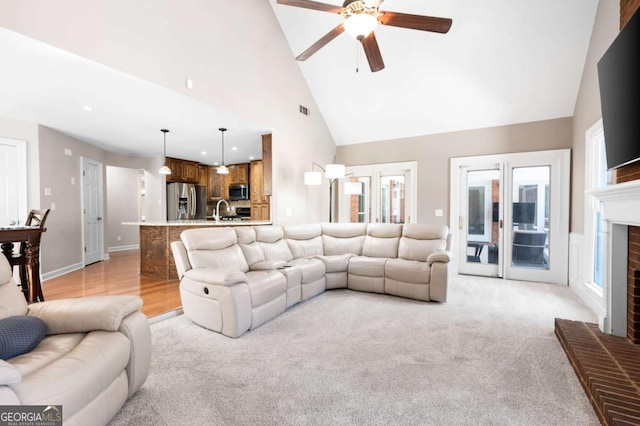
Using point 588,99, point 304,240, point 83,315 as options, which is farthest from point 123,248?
point 588,99

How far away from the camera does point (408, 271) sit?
3.88 meters

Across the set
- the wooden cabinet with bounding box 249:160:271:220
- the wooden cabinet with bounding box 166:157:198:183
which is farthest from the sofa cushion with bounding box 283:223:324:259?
the wooden cabinet with bounding box 166:157:198:183

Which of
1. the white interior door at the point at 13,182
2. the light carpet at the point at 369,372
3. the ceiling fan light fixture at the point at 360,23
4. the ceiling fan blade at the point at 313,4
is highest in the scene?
the ceiling fan blade at the point at 313,4

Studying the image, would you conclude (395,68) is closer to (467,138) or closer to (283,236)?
(467,138)

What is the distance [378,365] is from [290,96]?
14.8 feet

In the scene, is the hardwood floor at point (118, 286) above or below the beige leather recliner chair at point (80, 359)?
below

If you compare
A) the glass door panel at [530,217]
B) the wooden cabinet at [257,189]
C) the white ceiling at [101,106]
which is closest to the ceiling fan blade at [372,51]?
the white ceiling at [101,106]

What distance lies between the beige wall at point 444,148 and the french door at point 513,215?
15 centimetres

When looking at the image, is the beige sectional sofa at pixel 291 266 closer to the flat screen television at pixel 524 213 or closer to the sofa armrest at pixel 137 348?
the sofa armrest at pixel 137 348

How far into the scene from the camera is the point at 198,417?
1.67 meters

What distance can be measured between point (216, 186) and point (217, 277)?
604cm

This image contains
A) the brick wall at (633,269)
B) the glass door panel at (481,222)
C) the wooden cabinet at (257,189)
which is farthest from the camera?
the wooden cabinet at (257,189)

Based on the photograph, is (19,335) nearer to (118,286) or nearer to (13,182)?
(118,286)

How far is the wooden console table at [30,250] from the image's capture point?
287 cm
